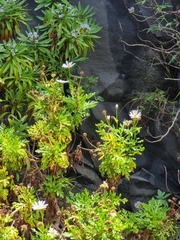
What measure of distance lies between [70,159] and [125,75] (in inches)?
45.5

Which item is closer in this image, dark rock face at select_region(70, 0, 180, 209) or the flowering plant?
the flowering plant

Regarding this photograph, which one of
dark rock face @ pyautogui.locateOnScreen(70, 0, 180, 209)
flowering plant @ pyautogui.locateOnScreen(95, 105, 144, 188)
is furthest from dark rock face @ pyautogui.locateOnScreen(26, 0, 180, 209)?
flowering plant @ pyautogui.locateOnScreen(95, 105, 144, 188)

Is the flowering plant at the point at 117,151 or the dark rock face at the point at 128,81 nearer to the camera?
the flowering plant at the point at 117,151

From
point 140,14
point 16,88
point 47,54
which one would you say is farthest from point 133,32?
point 16,88

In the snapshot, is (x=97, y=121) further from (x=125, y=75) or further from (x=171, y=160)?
(x=171, y=160)

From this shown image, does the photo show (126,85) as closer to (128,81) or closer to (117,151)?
(128,81)

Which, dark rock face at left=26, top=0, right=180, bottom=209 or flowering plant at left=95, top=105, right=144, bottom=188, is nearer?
flowering plant at left=95, top=105, right=144, bottom=188

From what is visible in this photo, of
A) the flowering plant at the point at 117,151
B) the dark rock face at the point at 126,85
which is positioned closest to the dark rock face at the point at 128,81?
the dark rock face at the point at 126,85

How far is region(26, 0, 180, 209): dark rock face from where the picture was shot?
4.30 m

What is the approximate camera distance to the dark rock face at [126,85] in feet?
14.1

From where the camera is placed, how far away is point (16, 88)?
13.7 ft

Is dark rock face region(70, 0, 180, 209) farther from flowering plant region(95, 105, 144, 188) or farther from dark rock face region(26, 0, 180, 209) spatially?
flowering plant region(95, 105, 144, 188)

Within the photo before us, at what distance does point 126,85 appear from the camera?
14.5 ft

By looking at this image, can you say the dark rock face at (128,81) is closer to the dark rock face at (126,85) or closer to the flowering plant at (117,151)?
the dark rock face at (126,85)
